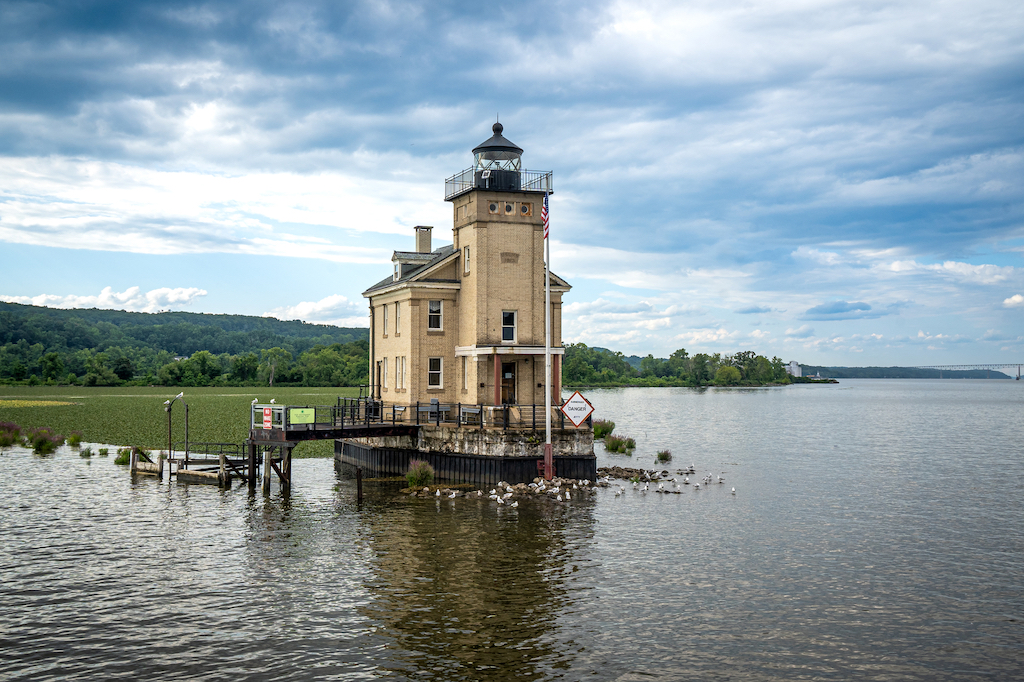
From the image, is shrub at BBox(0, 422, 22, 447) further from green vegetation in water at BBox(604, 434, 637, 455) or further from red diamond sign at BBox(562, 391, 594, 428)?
red diamond sign at BBox(562, 391, 594, 428)

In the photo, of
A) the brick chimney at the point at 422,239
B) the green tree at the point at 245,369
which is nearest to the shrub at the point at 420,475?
the brick chimney at the point at 422,239

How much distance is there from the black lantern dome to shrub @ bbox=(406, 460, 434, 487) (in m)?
13.5

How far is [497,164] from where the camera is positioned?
1542 inches

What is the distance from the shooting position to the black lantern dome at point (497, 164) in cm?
3850

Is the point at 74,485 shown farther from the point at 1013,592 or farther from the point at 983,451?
the point at 983,451

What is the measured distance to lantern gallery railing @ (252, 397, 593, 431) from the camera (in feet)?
108

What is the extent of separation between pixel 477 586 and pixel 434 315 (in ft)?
72.8

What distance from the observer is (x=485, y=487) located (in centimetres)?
3306

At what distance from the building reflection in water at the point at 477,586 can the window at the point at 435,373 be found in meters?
10.8

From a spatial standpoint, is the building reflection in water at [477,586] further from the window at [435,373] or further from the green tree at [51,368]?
the green tree at [51,368]

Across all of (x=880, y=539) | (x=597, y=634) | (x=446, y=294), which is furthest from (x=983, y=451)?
(x=597, y=634)

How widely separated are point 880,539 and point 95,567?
901 inches

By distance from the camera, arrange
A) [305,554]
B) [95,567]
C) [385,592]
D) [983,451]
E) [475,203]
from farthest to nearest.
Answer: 1. [983,451]
2. [475,203]
3. [305,554]
4. [95,567]
5. [385,592]

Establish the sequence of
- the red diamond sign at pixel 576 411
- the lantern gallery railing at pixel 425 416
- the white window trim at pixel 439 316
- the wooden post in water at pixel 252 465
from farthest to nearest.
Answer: the white window trim at pixel 439 316, the red diamond sign at pixel 576 411, the wooden post in water at pixel 252 465, the lantern gallery railing at pixel 425 416
